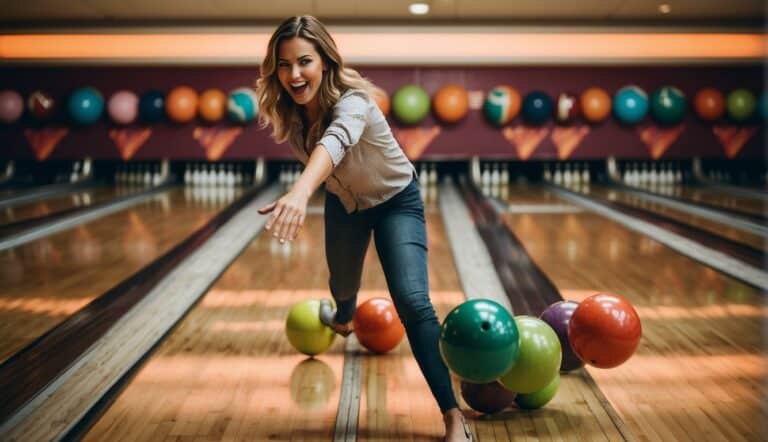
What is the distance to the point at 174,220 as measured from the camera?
5.31 meters

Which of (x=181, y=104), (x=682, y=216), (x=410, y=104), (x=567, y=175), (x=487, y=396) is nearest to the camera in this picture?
(x=487, y=396)

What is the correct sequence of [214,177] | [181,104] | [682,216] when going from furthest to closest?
[214,177]
[181,104]
[682,216]

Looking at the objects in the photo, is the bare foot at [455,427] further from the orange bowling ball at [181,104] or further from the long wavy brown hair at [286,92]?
the orange bowling ball at [181,104]

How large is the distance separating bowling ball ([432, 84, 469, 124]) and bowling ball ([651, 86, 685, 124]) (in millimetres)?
1937

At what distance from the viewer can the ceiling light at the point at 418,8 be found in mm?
7008

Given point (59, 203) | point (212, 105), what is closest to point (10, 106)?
point (212, 105)

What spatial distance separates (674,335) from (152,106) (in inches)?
248

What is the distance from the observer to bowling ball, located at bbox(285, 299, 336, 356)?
2.38 meters

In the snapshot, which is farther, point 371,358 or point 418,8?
point 418,8

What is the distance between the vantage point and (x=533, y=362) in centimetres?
180

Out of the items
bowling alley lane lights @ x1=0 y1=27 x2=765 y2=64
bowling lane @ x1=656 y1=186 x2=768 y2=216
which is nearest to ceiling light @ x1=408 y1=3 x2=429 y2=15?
bowling alley lane lights @ x1=0 y1=27 x2=765 y2=64

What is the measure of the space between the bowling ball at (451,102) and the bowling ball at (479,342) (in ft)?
20.1

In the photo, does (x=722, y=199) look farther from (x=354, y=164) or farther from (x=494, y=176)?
(x=354, y=164)

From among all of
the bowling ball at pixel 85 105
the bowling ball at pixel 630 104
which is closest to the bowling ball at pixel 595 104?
the bowling ball at pixel 630 104
